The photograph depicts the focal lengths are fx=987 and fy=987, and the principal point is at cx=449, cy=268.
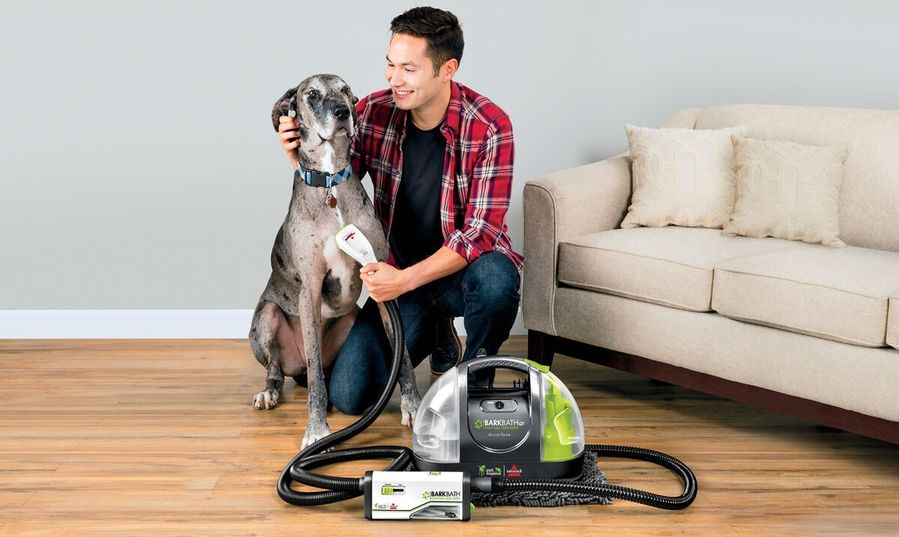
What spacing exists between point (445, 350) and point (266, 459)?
2.81ft

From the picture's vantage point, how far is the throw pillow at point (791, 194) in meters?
2.84

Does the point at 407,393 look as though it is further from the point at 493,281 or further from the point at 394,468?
the point at 394,468

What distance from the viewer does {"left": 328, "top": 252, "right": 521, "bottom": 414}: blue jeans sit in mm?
2684

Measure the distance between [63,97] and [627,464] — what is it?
2.42m

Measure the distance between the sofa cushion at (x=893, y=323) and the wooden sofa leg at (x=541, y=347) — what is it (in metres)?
1.04

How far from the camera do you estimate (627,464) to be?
8.00 feet

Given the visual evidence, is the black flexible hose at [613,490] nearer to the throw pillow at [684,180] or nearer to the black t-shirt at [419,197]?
the black t-shirt at [419,197]

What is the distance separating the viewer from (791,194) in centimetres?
286

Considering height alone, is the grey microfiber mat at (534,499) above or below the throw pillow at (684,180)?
below

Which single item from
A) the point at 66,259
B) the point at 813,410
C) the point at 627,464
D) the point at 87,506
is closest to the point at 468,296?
the point at 627,464

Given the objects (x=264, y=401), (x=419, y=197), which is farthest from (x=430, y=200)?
(x=264, y=401)

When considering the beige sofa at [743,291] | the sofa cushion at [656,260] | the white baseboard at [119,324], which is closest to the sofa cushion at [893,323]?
the beige sofa at [743,291]

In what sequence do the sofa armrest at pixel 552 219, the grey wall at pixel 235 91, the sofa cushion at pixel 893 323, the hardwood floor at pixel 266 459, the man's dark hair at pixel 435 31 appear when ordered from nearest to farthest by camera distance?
the hardwood floor at pixel 266 459
the sofa cushion at pixel 893 323
the man's dark hair at pixel 435 31
the sofa armrest at pixel 552 219
the grey wall at pixel 235 91

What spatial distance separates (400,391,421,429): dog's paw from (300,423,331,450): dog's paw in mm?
242
